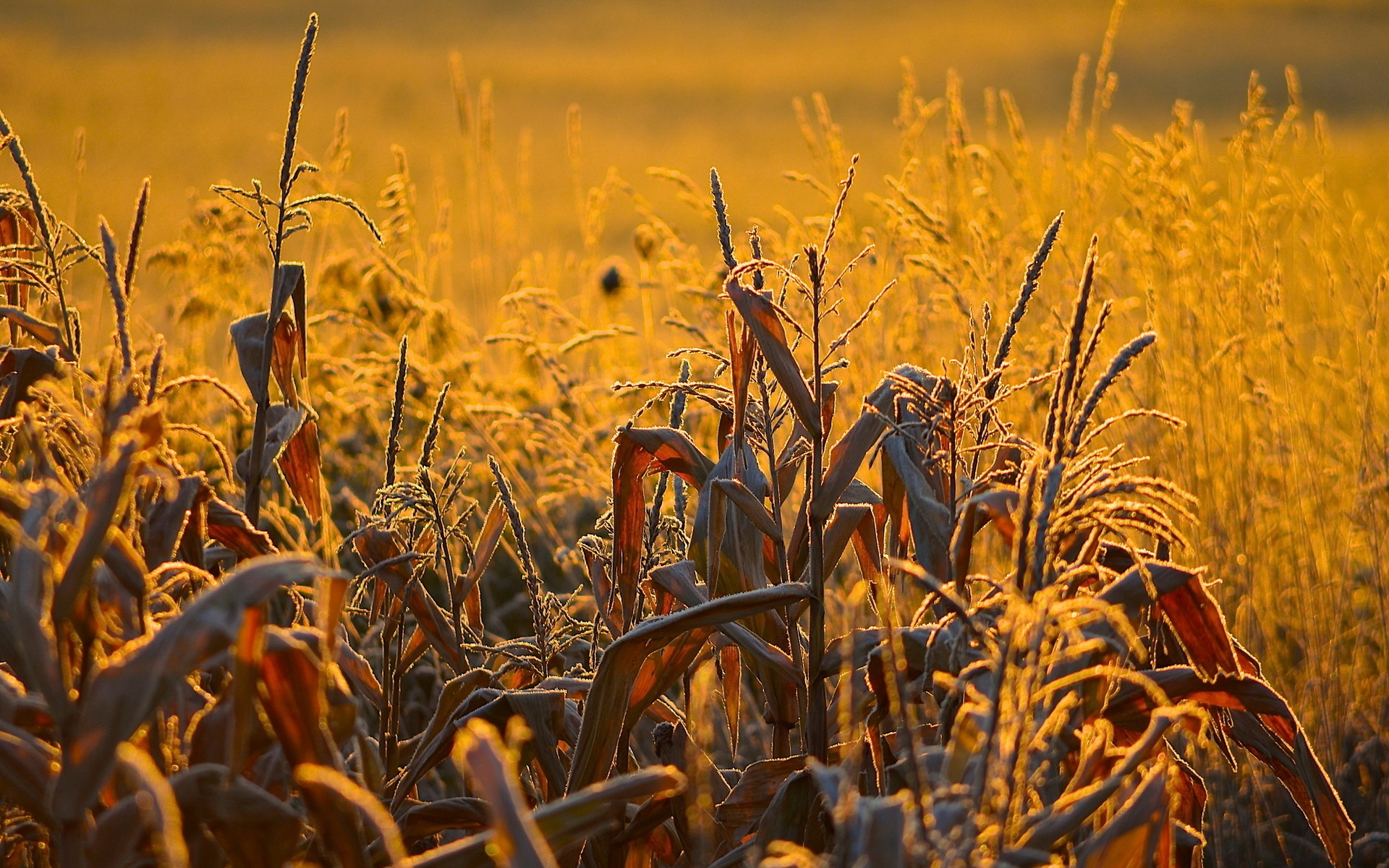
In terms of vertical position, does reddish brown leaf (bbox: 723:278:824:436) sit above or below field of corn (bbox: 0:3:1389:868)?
above

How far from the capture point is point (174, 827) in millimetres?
661

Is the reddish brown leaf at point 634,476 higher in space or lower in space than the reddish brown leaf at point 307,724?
higher

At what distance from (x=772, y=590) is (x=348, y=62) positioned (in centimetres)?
1257

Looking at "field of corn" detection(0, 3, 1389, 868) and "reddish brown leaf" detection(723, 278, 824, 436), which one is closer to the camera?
"field of corn" detection(0, 3, 1389, 868)

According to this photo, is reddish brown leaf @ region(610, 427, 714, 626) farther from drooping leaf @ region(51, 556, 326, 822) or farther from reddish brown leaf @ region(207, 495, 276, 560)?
drooping leaf @ region(51, 556, 326, 822)

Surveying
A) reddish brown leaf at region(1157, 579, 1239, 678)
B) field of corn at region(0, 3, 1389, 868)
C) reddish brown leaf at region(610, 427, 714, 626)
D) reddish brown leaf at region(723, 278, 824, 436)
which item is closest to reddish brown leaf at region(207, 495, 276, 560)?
field of corn at region(0, 3, 1389, 868)

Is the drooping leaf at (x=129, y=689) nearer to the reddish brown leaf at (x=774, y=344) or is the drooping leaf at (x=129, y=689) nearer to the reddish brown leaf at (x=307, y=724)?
the reddish brown leaf at (x=307, y=724)

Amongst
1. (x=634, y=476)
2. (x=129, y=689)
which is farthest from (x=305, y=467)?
(x=129, y=689)

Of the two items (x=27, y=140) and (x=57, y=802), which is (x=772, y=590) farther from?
(x=27, y=140)

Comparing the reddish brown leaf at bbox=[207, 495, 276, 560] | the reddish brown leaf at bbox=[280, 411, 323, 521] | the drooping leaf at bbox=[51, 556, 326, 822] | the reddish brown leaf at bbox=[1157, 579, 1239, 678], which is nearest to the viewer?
the drooping leaf at bbox=[51, 556, 326, 822]

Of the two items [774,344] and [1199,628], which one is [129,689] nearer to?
[774,344]

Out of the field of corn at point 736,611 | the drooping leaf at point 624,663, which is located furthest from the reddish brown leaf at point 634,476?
the drooping leaf at point 624,663

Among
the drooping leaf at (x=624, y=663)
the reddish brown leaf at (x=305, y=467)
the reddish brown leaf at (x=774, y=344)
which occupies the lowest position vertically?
the drooping leaf at (x=624, y=663)

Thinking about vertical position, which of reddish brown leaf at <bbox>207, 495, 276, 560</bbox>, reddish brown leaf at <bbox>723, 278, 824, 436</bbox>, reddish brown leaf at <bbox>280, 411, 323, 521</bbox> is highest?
reddish brown leaf at <bbox>723, 278, 824, 436</bbox>
